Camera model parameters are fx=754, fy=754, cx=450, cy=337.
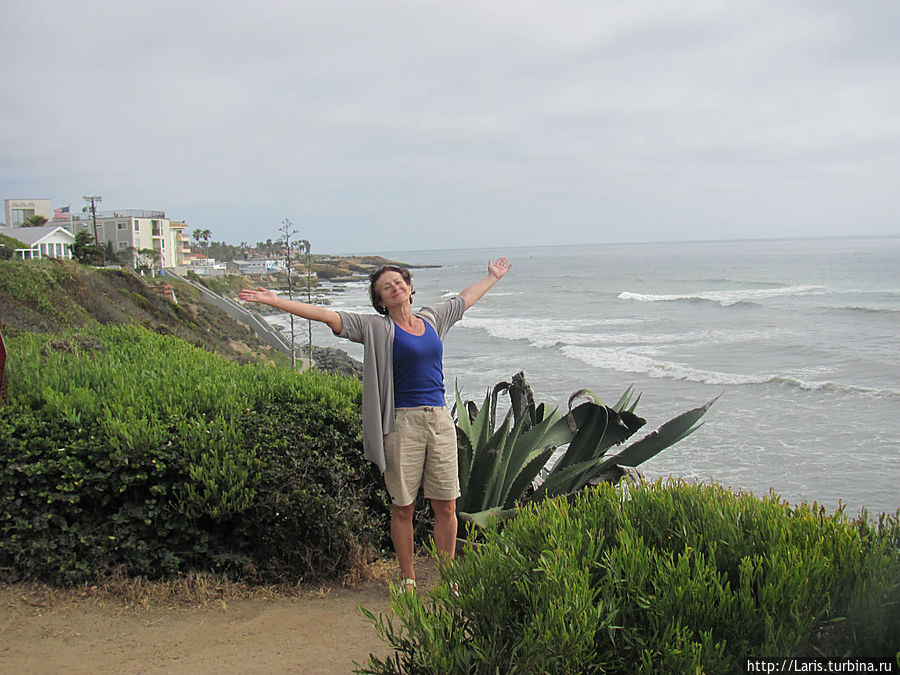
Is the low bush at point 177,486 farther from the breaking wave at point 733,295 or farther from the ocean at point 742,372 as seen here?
the breaking wave at point 733,295

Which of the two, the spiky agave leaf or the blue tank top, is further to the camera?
the spiky agave leaf

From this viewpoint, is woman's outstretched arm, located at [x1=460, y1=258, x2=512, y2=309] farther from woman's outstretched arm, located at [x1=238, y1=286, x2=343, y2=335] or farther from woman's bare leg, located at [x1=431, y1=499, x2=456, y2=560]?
woman's bare leg, located at [x1=431, y1=499, x2=456, y2=560]

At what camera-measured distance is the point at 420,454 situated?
3.97m

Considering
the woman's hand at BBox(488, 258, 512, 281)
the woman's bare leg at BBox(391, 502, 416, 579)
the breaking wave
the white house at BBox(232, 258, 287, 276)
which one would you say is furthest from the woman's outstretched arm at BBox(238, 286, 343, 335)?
the white house at BBox(232, 258, 287, 276)

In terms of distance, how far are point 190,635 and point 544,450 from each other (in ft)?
7.56

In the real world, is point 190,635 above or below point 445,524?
below

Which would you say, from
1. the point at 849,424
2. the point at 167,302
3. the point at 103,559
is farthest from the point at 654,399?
the point at 167,302

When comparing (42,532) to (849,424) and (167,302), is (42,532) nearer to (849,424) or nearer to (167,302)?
(849,424)

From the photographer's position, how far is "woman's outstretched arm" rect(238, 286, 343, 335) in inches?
149

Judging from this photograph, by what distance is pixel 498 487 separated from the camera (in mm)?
4875

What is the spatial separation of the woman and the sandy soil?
0.48 meters

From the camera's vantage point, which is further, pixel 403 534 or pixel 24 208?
pixel 24 208

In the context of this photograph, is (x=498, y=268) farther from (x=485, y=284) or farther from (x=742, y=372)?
(x=742, y=372)

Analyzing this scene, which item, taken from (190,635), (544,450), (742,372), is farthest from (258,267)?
(190,635)
